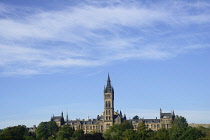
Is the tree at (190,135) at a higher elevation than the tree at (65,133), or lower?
higher

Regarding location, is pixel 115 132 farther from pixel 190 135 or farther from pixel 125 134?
pixel 190 135

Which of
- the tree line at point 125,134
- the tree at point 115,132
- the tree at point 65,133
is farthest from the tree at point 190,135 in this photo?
the tree at point 65,133

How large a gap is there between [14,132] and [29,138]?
832cm

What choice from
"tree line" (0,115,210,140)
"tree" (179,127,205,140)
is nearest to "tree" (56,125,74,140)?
"tree line" (0,115,210,140)

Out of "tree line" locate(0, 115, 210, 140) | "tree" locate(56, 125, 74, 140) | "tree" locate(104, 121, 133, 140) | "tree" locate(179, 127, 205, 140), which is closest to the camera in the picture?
"tree" locate(179, 127, 205, 140)

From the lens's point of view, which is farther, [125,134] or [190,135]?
[125,134]

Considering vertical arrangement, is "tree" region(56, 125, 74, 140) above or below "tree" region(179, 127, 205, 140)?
below

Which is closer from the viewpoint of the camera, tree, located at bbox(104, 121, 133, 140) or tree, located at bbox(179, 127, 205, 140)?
tree, located at bbox(179, 127, 205, 140)

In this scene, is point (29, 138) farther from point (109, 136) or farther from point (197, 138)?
point (197, 138)

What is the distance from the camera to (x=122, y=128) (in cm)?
19088

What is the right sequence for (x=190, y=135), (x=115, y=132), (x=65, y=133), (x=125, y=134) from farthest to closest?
(x=65, y=133) → (x=115, y=132) → (x=125, y=134) → (x=190, y=135)

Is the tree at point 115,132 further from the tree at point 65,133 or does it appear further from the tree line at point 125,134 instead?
the tree at point 65,133

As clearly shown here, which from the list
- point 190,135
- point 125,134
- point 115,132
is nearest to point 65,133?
point 115,132

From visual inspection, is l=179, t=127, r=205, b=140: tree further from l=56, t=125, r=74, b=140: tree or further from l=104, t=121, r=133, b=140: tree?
l=56, t=125, r=74, b=140: tree
